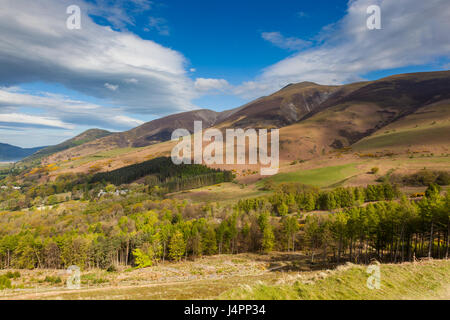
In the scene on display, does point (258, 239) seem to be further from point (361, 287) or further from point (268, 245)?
point (361, 287)

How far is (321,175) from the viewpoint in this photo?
474ft

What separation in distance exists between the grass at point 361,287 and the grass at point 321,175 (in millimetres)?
115173

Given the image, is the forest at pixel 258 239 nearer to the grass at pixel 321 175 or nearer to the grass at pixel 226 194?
the grass at pixel 321 175

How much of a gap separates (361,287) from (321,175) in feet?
453

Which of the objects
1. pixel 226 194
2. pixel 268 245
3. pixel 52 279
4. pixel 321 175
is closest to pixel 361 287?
pixel 268 245

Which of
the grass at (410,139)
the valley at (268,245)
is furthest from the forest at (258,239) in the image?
the grass at (410,139)

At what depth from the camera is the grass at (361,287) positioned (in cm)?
1400

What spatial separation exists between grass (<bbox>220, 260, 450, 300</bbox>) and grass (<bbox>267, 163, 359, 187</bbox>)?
115173 mm

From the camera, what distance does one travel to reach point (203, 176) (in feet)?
643

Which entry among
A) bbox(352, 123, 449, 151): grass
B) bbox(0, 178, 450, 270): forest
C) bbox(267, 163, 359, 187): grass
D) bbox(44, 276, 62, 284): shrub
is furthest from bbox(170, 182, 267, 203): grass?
bbox(352, 123, 449, 151): grass

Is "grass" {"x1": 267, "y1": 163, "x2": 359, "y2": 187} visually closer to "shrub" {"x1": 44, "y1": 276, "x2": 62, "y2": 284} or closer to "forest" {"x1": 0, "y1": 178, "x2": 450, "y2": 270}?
"forest" {"x1": 0, "y1": 178, "x2": 450, "y2": 270}
